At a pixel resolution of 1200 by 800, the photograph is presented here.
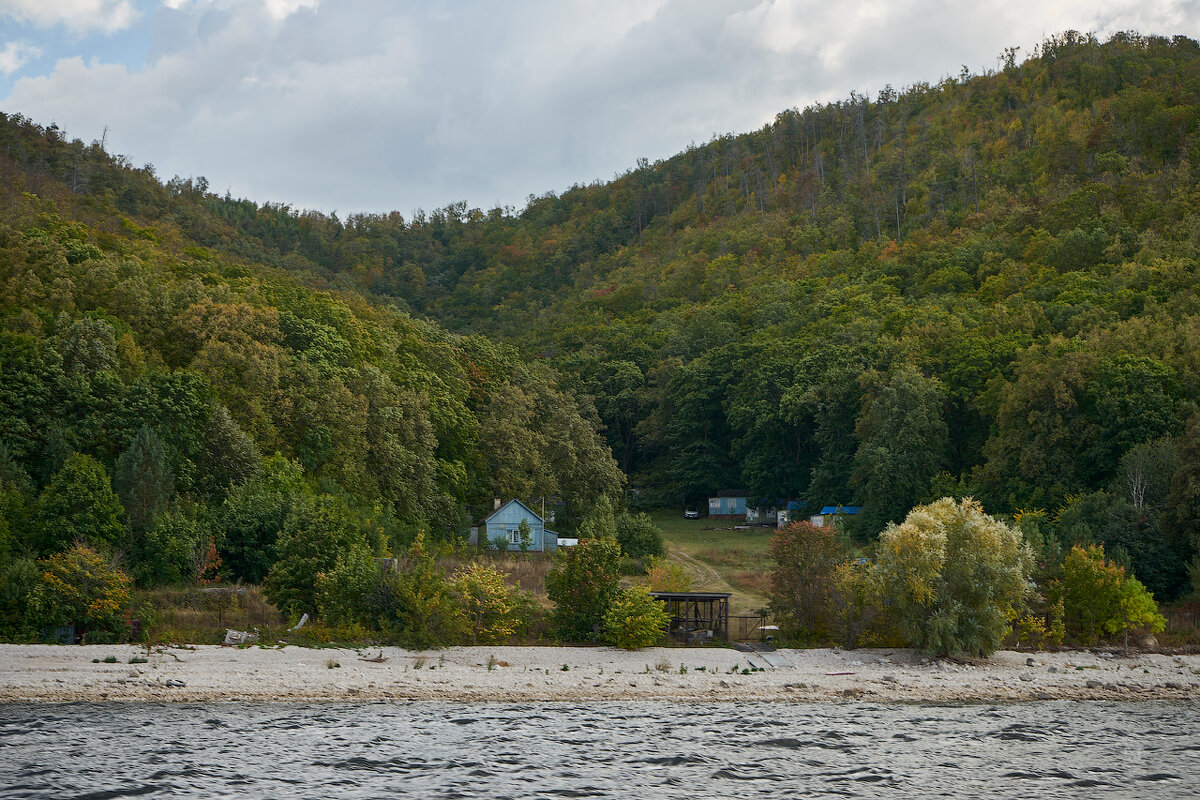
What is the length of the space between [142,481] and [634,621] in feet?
76.7

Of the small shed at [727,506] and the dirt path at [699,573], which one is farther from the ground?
the small shed at [727,506]

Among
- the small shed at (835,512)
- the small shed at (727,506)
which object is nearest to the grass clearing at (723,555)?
the small shed at (727,506)

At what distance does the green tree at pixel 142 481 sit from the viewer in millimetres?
43125

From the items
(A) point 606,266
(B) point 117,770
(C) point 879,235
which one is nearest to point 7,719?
(B) point 117,770

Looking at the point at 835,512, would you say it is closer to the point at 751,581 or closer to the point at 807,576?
the point at 751,581

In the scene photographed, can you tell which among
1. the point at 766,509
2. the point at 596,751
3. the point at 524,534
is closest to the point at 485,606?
the point at 596,751

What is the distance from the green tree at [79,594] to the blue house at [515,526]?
3185 centimetres

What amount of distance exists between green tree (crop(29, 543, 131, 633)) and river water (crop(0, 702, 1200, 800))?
610 cm

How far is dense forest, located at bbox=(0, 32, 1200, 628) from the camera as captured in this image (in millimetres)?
48781

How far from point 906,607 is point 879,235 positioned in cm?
8559

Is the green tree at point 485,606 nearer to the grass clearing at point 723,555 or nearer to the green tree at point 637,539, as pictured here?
the grass clearing at point 723,555

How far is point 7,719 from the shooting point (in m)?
26.7

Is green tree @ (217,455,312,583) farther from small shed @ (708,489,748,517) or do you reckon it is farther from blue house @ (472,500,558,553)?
small shed @ (708,489,748,517)

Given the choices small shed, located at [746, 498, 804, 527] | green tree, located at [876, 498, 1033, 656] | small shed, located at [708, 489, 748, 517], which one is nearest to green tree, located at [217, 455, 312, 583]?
green tree, located at [876, 498, 1033, 656]
